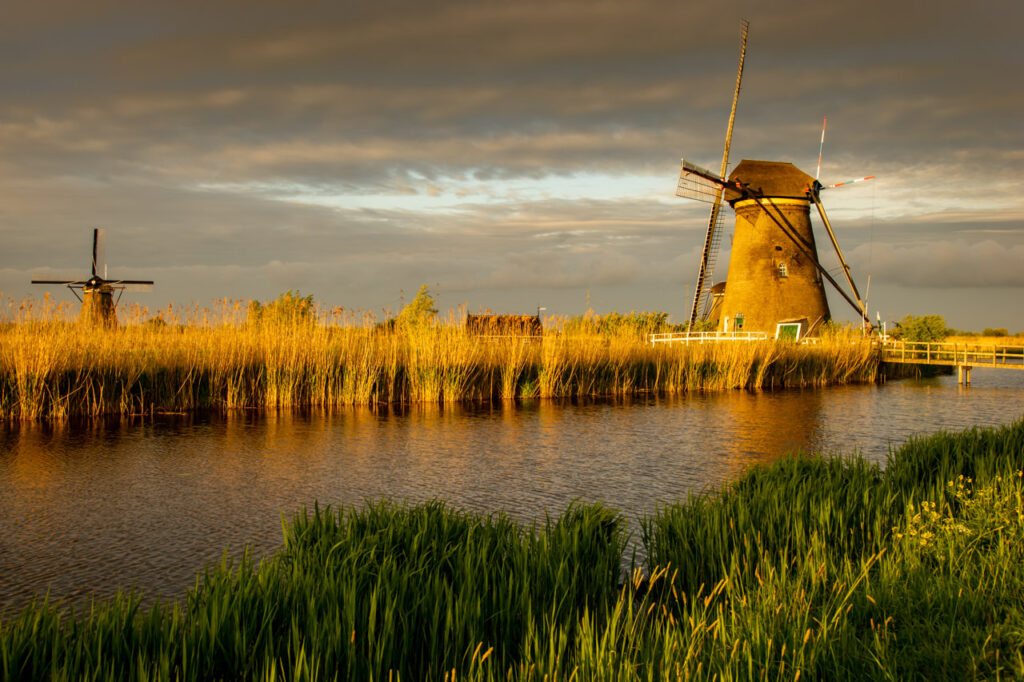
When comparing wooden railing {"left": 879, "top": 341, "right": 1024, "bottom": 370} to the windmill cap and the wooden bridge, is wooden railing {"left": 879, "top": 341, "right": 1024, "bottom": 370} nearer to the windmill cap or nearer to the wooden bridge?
the wooden bridge

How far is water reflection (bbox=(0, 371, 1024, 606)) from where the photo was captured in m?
4.59

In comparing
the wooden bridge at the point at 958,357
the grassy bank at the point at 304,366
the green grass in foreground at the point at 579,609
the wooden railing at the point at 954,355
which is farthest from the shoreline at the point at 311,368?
the wooden railing at the point at 954,355

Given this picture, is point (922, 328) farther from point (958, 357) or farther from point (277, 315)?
point (277, 315)

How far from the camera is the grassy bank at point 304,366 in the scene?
35.8 feet

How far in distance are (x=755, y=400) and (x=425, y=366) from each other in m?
7.00

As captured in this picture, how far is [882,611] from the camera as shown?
9.45ft

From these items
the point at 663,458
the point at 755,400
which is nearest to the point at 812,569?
the point at 663,458

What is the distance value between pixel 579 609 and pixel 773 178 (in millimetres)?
28234

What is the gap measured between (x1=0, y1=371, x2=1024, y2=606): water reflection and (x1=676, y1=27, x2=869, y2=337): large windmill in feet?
48.5

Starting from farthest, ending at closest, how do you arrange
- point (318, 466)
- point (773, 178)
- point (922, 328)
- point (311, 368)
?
point (922, 328) < point (773, 178) < point (311, 368) < point (318, 466)

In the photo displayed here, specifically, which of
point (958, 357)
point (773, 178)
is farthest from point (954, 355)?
point (773, 178)

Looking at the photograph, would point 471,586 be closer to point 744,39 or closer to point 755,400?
point 755,400

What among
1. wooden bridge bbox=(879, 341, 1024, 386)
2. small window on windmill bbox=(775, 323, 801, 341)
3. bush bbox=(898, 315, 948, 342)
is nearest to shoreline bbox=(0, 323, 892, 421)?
wooden bridge bbox=(879, 341, 1024, 386)

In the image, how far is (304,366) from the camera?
43.1 ft
